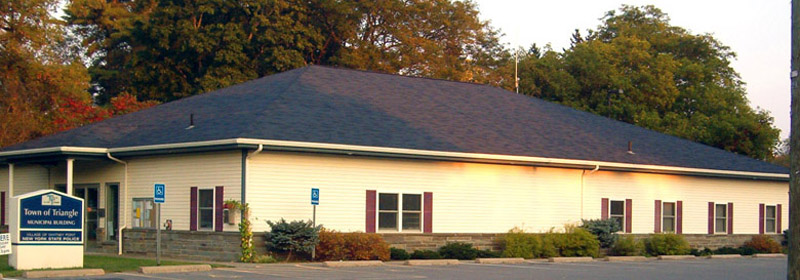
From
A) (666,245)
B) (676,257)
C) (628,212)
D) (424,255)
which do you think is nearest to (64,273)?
(424,255)

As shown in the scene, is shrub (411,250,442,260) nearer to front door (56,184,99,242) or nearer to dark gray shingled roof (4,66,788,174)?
dark gray shingled roof (4,66,788,174)

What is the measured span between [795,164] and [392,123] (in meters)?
21.1

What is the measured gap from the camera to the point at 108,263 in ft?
84.1

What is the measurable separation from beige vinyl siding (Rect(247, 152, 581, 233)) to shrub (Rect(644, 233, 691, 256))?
11.0 ft

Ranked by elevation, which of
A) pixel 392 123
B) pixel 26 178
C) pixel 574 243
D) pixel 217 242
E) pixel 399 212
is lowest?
pixel 574 243

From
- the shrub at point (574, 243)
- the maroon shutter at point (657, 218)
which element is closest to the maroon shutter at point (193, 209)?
the shrub at point (574, 243)

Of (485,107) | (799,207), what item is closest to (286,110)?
(485,107)

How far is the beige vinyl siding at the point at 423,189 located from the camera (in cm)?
2838

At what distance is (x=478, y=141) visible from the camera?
33094 millimetres

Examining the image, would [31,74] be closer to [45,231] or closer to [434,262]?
[45,231]

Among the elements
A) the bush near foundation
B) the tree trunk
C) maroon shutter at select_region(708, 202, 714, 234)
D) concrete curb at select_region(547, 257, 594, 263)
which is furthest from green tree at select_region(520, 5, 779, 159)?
the tree trunk

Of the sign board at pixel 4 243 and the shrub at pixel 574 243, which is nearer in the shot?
the sign board at pixel 4 243

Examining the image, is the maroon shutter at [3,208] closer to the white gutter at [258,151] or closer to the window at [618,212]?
the white gutter at [258,151]

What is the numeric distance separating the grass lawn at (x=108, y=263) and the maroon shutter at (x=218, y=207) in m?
2.04
